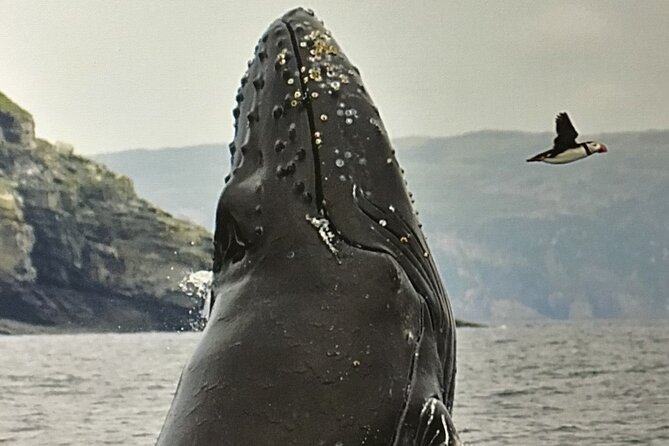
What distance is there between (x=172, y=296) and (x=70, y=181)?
12.3m

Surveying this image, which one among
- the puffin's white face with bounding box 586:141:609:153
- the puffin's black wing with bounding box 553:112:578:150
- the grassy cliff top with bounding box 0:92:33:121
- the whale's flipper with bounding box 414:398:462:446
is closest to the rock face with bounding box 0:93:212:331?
the grassy cliff top with bounding box 0:92:33:121

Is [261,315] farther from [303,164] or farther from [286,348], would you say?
[303,164]

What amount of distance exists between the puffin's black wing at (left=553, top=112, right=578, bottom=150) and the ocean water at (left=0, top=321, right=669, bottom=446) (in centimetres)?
215

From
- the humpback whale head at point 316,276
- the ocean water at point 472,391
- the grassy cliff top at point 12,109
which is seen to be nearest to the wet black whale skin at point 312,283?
the humpback whale head at point 316,276

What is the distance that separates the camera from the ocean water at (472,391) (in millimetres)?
13836

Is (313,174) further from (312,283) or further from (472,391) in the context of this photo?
(472,391)

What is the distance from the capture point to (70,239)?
38000 mm

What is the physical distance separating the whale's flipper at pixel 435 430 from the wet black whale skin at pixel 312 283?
0.5 inches

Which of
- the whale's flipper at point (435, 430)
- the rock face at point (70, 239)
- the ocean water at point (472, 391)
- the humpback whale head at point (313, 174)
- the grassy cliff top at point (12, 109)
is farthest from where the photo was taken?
the grassy cliff top at point (12, 109)

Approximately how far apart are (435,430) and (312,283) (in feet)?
1.09

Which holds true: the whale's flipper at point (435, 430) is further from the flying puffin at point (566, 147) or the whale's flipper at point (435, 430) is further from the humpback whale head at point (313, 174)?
the flying puffin at point (566, 147)

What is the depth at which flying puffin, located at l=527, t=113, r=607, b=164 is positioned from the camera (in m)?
7.51

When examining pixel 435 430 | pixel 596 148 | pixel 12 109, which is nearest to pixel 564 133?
pixel 596 148

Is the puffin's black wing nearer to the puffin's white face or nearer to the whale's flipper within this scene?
the puffin's white face
